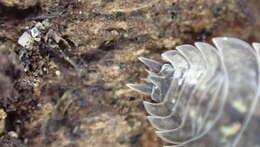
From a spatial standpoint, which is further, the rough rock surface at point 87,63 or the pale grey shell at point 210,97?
the rough rock surface at point 87,63

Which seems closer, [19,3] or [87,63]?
[19,3]

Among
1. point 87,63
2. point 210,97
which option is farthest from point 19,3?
point 210,97

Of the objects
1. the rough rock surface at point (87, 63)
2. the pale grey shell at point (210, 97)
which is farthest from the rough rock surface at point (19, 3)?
the pale grey shell at point (210, 97)

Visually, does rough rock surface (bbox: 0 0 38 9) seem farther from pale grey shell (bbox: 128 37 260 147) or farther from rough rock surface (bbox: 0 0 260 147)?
pale grey shell (bbox: 128 37 260 147)

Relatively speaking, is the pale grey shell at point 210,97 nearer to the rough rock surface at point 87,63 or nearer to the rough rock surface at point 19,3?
the rough rock surface at point 87,63

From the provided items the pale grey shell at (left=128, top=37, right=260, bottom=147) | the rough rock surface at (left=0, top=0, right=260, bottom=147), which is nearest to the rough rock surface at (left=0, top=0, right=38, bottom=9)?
the rough rock surface at (left=0, top=0, right=260, bottom=147)

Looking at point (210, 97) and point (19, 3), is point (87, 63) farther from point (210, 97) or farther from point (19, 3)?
point (210, 97)
